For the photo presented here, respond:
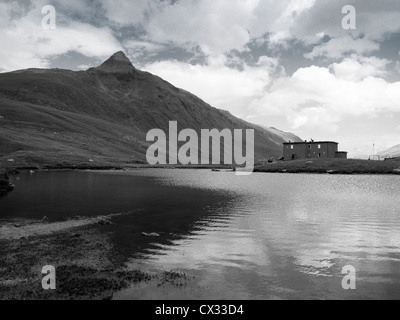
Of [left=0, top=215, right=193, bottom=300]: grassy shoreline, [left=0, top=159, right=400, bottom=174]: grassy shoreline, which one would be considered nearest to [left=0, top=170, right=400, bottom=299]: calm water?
[left=0, top=215, right=193, bottom=300]: grassy shoreline

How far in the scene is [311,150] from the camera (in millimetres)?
193125

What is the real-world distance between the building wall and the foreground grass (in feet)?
75.0

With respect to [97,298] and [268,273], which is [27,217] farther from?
[268,273]

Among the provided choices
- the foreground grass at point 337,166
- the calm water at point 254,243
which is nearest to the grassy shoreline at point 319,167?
the foreground grass at point 337,166

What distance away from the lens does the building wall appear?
18850 cm

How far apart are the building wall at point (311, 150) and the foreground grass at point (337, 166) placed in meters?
22.9

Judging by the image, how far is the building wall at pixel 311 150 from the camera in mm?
188500

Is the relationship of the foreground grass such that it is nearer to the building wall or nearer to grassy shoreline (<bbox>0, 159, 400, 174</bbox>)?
grassy shoreline (<bbox>0, 159, 400, 174</bbox>)

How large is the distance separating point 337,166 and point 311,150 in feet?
126

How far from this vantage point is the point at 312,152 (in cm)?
19275

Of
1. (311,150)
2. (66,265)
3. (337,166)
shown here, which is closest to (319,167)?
(337,166)

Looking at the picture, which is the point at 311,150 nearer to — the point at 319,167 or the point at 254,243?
the point at 319,167

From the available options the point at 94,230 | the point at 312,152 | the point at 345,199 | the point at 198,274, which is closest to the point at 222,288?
the point at 198,274

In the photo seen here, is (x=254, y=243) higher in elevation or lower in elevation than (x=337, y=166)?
lower
